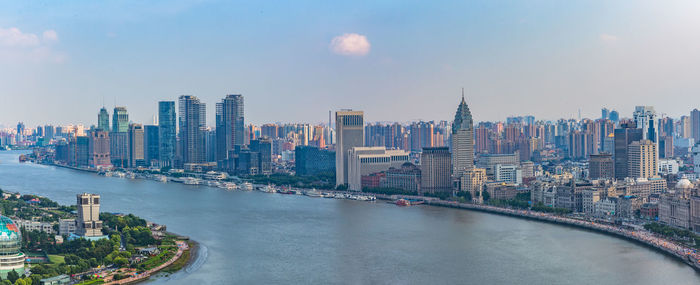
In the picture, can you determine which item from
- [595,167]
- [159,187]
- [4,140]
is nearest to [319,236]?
[595,167]

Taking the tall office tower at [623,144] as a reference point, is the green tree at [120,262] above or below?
below

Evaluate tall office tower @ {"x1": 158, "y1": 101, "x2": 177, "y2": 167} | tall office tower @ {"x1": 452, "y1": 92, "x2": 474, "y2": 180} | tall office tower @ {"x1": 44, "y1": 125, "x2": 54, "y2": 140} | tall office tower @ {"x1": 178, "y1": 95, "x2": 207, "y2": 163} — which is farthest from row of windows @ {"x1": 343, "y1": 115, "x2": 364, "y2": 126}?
tall office tower @ {"x1": 44, "y1": 125, "x2": 54, "y2": 140}

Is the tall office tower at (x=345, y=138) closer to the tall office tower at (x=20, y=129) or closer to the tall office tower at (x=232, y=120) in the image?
the tall office tower at (x=232, y=120)

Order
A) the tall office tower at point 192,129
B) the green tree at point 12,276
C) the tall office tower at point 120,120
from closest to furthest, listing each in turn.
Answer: the green tree at point 12,276
the tall office tower at point 192,129
the tall office tower at point 120,120

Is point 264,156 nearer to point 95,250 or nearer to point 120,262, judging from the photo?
point 95,250

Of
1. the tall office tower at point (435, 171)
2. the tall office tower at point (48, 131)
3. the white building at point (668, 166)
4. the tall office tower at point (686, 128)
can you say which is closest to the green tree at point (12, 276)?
the tall office tower at point (435, 171)

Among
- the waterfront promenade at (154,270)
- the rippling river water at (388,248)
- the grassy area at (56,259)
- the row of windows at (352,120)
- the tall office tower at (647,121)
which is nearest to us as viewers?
the waterfront promenade at (154,270)

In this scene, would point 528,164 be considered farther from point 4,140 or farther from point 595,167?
point 4,140
